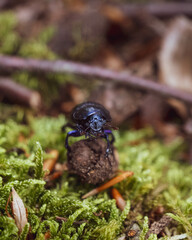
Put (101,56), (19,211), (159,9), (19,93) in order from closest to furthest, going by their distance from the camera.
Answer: (19,211)
(19,93)
(101,56)
(159,9)

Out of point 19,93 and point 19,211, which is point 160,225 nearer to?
point 19,211

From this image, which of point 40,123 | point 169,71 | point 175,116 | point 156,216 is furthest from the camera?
point 175,116

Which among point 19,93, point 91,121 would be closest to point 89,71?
point 19,93

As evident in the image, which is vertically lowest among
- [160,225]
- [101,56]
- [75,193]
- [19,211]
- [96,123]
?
[160,225]

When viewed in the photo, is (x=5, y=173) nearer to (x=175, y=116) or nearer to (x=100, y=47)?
(x=175, y=116)

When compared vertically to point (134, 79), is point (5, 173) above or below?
below

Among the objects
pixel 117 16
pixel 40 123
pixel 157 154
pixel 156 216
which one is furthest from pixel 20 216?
A: pixel 117 16

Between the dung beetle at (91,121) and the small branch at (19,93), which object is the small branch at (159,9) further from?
the dung beetle at (91,121)
